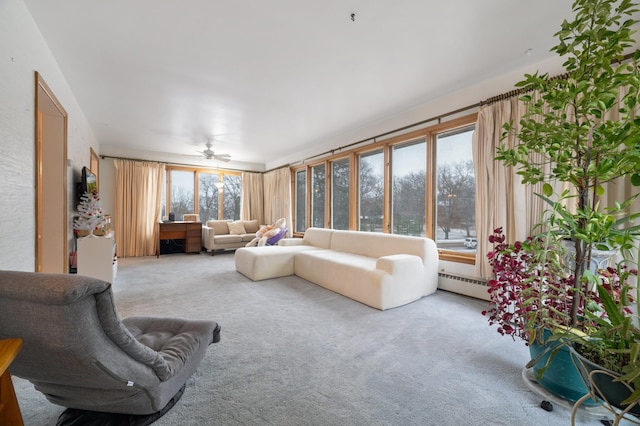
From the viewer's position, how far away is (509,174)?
9.07 ft

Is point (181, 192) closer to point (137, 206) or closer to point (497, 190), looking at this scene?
point (137, 206)

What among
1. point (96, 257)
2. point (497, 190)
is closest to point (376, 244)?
point (497, 190)

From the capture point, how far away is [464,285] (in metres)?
3.23

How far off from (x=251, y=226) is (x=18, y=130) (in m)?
5.69

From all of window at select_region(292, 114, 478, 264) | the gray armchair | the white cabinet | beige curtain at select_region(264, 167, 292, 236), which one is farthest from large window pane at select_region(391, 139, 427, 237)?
the white cabinet

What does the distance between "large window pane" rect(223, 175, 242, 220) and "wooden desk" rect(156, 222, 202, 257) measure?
3.92ft

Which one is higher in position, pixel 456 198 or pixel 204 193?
pixel 204 193

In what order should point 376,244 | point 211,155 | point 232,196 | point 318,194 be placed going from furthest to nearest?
1. point 232,196
2. point 318,194
3. point 211,155
4. point 376,244

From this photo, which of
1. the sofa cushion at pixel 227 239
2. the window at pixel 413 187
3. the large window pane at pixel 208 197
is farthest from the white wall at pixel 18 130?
the large window pane at pixel 208 197

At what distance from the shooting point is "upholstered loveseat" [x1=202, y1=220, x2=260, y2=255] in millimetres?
6371

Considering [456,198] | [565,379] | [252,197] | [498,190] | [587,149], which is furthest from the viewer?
[252,197]

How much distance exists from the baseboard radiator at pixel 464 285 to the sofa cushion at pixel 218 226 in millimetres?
5454


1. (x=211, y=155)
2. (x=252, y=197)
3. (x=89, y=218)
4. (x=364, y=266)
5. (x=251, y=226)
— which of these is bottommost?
(x=364, y=266)

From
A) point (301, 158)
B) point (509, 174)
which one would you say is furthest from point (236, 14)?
point (301, 158)
